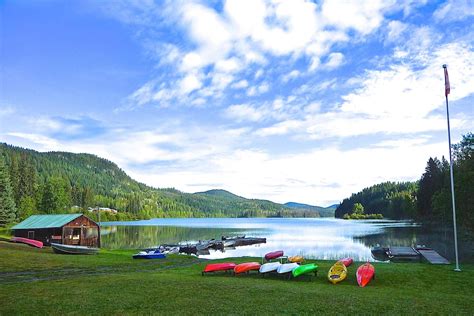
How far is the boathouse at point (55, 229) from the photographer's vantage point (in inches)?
2034

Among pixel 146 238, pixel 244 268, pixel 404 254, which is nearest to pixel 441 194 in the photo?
pixel 404 254

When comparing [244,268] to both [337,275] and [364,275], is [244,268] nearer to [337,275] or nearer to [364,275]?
[337,275]

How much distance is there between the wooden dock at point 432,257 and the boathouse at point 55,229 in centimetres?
4384

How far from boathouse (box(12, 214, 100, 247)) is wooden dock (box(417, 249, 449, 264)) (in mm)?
43835

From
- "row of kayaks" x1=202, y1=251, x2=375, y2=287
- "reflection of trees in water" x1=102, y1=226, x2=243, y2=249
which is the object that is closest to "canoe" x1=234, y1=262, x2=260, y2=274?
"row of kayaks" x1=202, y1=251, x2=375, y2=287

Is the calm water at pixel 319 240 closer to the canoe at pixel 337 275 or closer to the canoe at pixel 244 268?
the canoe at pixel 244 268

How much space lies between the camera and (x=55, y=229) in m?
52.5

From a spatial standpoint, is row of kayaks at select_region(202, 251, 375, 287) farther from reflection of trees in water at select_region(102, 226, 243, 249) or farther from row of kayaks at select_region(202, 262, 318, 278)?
reflection of trees in water at select_region(102, 226, 243, 249)

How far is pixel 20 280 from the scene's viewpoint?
21.2 m

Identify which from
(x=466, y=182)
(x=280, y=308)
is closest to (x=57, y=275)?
(x=280, y=308)

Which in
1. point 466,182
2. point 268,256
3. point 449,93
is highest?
point 449,93

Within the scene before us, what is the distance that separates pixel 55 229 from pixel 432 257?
4589cm

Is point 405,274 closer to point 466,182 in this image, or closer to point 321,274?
point 321,274

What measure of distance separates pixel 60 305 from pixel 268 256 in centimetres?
2707
